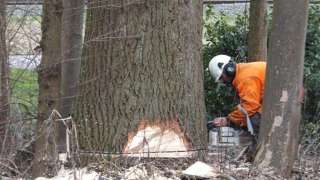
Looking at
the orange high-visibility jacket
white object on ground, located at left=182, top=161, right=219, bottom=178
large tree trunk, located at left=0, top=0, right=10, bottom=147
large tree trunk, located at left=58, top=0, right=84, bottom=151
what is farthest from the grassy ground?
white object on ground, located at left=182, top=161, right=219, bottom=178

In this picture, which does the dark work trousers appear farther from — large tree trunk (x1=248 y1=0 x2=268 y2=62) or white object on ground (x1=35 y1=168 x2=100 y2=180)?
large tree trunk (x1=248 y1=0 x2=268 y2=62)

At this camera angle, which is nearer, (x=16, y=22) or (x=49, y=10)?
(x=16, y=22)

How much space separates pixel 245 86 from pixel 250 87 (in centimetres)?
7

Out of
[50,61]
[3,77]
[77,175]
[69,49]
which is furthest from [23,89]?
[77,175]

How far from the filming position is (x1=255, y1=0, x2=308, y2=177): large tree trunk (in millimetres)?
5891

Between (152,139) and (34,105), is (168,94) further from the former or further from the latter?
(34,105)

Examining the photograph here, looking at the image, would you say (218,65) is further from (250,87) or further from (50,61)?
(50,61)

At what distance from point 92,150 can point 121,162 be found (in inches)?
11.0

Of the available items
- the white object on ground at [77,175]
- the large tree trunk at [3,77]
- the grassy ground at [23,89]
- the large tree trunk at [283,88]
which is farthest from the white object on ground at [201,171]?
the grassy ground at [23,89]

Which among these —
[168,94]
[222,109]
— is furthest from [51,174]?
[222,109]

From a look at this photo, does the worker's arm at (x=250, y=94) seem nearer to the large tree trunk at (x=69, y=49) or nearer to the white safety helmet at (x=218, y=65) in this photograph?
the white safety helmet at (x=218, y=65)

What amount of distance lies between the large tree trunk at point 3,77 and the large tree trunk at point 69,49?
1.95 feet

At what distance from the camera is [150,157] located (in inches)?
219

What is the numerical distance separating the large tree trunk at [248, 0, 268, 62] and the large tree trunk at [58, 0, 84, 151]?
2790 millimetres
